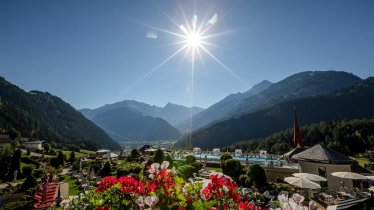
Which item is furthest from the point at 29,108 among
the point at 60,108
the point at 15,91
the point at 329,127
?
the point at 329,127

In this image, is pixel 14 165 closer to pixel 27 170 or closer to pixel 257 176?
pixel 27 170

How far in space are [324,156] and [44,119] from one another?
474ft

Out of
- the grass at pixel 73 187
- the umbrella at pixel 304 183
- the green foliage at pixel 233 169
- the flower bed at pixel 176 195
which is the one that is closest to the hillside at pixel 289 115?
the grass at pixel 73 187

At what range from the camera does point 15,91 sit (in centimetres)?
13200

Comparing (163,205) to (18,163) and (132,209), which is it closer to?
(132,209)

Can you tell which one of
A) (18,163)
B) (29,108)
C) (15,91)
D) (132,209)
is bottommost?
(18,163)

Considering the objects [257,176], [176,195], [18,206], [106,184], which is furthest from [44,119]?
[176,195]

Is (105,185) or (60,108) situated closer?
(105,185)

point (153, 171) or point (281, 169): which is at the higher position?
point (153, 171)

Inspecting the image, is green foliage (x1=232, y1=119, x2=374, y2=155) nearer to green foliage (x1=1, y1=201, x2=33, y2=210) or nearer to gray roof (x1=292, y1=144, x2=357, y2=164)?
gray roof (x1=292, y1=144, x2=357, y2=164)

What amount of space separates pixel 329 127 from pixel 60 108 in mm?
157288

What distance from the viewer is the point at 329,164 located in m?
Result: 19.2

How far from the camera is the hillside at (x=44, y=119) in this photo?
9689 cm

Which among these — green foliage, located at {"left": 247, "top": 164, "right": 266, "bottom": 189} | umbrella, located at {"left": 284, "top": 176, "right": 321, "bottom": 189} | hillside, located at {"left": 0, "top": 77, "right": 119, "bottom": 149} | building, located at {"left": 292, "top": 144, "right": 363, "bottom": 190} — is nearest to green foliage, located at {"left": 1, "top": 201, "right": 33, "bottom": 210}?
green foliage, located at {"left": 247, "top": 164, "right": 266, "bottom": 189}
